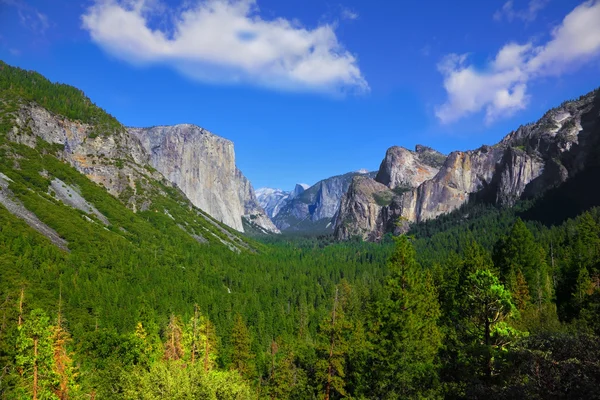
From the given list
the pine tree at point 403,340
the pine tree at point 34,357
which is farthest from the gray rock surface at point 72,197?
the pine tree at point 403,340

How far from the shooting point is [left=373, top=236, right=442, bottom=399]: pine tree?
2536cm

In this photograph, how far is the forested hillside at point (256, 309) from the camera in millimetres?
22547

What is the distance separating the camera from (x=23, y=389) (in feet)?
91.1

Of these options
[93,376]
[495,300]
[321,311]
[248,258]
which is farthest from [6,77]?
[495,300]

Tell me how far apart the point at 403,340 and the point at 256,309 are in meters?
71.2

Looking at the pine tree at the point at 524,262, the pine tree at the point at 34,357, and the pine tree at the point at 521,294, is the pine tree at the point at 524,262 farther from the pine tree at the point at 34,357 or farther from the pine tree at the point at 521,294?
the pine tree at the point at 34,357

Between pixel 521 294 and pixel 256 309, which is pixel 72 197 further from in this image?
pixel 521 294

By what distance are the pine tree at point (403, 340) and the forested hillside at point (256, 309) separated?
0.16 meters

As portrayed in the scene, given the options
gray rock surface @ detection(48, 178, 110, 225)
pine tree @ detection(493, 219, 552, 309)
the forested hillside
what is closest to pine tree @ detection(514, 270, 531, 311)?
the forested hillside

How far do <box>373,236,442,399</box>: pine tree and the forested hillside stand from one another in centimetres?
16

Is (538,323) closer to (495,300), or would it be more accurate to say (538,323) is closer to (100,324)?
(495,300)

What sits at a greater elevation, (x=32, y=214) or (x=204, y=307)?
(x=32, y=214)

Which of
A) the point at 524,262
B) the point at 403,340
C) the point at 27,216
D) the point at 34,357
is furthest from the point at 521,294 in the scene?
the point at 27,216

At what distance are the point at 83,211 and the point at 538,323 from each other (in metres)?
143
